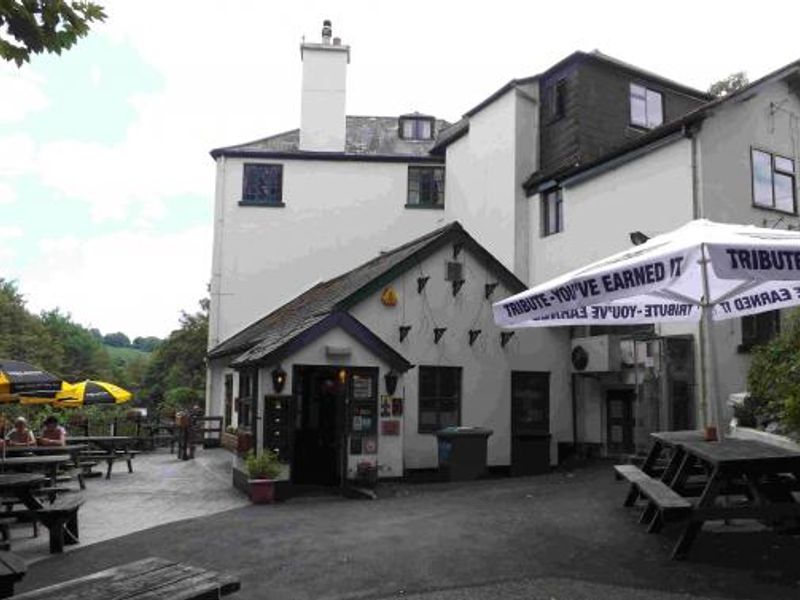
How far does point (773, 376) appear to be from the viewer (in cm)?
1131

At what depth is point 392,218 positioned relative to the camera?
26391 mm

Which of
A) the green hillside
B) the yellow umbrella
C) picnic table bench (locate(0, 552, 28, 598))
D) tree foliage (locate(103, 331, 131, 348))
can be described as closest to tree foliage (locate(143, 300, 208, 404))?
the yellow umbrella

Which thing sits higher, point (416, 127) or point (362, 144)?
point (416, 127)

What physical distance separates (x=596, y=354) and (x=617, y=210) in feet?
11.7

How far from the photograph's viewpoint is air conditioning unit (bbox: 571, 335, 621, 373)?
15734 mm

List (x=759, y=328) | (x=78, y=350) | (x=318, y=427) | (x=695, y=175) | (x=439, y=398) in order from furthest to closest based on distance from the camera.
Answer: (x=78, y=350), (x=759, y=328), (x=439, y=398), (x=695, y=175), (x=318, y=427)

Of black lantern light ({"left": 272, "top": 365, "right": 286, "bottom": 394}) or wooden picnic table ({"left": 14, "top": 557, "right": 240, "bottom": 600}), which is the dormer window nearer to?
black lantern light ({"left": 272, "top": 365, "right": 286, "bottom": 394})

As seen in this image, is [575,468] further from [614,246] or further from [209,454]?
[209,454]

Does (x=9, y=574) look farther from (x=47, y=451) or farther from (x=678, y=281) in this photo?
(x=47, y=451)

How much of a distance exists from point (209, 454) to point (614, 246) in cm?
1238

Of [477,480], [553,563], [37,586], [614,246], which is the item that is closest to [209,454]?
[477,480]

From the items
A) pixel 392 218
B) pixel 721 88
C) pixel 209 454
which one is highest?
pixel 721 88

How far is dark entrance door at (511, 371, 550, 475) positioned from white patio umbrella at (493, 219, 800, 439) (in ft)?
20.9

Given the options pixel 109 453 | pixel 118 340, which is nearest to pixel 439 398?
pixel 109 453
